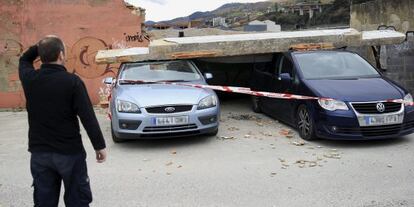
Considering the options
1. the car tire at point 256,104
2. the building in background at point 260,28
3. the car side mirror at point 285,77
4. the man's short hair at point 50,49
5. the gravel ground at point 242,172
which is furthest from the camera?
the building in background at point 260,28

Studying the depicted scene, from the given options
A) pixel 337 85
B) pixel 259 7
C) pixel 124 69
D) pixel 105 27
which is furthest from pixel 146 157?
pixel 259 7

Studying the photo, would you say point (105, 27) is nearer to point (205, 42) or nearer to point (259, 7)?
A: point (205, 42)

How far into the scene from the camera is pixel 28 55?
13.4 feet

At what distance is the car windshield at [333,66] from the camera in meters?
8.70

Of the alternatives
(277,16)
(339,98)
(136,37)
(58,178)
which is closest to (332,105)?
(339,98)

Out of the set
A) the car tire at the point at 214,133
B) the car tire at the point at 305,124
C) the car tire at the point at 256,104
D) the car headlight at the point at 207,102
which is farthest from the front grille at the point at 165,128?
the car tire at the point at 256,104

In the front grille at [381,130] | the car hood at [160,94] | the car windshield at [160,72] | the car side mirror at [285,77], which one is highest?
the car windshield at [160,72]

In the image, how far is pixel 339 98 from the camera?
7.68m

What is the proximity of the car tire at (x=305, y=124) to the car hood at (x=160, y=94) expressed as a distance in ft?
5.11

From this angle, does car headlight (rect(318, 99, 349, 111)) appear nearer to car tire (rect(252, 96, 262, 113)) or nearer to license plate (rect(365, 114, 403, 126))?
license plate (rect(365, 114, 403, 126))

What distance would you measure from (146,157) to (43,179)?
3672 mm

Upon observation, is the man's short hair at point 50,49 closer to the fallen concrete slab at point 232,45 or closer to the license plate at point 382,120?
the license plate at point 382,120

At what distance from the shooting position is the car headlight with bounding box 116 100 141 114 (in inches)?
306

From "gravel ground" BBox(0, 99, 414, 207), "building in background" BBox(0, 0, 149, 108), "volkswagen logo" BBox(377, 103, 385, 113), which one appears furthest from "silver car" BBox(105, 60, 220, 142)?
"building in background" BBox(0, 0, 149, 108)
